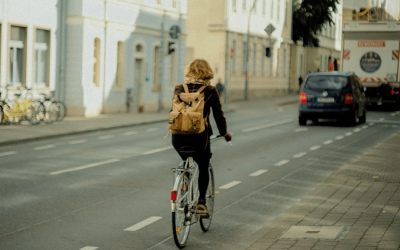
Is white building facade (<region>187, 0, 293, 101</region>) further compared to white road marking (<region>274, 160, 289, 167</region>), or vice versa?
white building facade (<region>187, 0, 293, 101</region>)

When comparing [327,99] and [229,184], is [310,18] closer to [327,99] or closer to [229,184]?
[327,99]

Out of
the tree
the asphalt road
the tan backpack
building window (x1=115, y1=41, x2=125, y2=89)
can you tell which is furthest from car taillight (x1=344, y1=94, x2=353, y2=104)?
the tree

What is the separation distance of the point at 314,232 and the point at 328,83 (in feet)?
55.6

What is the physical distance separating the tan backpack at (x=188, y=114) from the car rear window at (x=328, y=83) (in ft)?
56.3

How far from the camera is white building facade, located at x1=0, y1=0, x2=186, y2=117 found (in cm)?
2520

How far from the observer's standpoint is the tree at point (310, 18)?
169 ft

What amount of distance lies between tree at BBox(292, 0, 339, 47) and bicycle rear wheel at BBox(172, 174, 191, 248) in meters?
45.1

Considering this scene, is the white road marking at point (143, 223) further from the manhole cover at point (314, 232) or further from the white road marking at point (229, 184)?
the white road marking at point (229, 184)

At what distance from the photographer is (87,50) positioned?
28.3 metres

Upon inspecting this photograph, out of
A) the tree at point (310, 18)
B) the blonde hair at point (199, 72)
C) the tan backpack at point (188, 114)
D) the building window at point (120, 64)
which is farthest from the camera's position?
the tree at point (310, 18)

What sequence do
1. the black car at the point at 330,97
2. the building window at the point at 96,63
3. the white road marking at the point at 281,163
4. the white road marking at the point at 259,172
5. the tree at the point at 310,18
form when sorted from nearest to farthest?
the white road marking at the point at 259,172 < the white road marking at the point at 281,163 < the black car at the point at 330,97 < the building window at the point at 96,63 < the tree at the point at 310,18

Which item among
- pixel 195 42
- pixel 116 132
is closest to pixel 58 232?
pixel 116 132

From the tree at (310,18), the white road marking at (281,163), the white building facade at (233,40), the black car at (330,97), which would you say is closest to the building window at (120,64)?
the black car at (330,97)

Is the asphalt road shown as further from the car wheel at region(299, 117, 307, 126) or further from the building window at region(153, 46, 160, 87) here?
the building window at region(153, 46, 160, 87)
